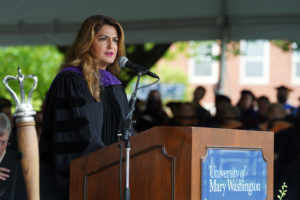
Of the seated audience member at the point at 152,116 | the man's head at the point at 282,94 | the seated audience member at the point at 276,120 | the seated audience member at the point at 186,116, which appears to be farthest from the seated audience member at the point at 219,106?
the man's head at the point at 282,94

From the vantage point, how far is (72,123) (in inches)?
165

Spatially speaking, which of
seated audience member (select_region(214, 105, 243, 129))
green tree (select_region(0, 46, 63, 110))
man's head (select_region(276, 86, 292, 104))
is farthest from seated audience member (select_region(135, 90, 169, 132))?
green tree (select_region(0, 46, 63, 110))

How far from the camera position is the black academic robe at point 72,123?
412cm

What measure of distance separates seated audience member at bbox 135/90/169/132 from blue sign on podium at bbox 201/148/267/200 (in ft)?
20.6

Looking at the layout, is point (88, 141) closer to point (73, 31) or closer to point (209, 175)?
point (209, 175)

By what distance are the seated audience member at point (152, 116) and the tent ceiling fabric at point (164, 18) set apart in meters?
0.98

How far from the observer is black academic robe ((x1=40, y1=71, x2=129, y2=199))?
162 inches

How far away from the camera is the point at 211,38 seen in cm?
1038

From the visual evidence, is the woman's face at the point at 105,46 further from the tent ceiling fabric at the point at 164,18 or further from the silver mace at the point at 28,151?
the tent ceiling fabric at the point at 164,18

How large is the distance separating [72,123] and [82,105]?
13 centimetres

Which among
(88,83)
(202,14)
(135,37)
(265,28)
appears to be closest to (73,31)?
(135,37)

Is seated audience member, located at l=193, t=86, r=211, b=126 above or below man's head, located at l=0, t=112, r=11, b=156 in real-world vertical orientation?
below

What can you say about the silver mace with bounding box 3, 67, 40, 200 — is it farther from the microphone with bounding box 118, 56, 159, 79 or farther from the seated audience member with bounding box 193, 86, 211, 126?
the seated audience member with bounding box 193, 86, 211, 126

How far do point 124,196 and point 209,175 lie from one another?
18.1 inches
